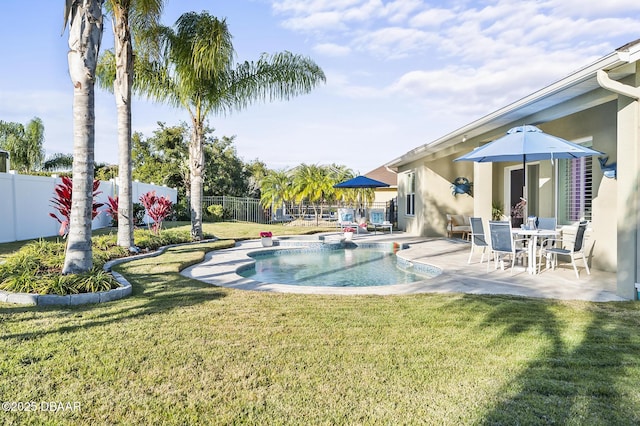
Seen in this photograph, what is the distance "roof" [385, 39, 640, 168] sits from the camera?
228 inches

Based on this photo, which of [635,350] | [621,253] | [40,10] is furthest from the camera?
[40,10]

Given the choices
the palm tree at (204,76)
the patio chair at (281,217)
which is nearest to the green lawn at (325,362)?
the palm tree at (204,76)

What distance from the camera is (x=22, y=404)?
9.59ft

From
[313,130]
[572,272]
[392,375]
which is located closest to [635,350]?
[392,375]

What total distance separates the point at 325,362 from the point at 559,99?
705 cm

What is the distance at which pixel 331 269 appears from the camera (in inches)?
419

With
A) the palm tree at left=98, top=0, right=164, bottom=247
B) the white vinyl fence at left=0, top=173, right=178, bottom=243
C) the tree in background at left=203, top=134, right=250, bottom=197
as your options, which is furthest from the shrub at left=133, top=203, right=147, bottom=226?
the palm tree at left=98, top=0, right=164, bottom=247

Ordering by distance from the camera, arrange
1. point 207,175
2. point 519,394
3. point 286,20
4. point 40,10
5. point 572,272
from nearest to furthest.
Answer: point 519,394
point 572,272
point 40,10
point 286,20
point 207,175

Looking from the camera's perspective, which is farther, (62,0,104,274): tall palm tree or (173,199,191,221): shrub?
(173,199,191,221): shrub

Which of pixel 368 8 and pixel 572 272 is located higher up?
pixel 368 8

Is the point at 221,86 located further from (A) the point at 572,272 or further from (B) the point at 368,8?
(A) the point at 572,272

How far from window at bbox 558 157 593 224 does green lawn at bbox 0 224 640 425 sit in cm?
494

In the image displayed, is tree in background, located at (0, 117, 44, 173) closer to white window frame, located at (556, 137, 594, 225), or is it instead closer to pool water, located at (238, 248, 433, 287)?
pool water, located at (238, 248, 433, 287)

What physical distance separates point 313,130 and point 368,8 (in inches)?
577
